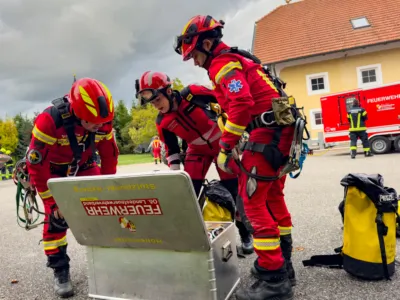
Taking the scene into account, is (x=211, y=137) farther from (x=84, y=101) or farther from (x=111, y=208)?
(x=111, y=208)

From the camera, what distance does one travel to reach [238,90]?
8.15 ft

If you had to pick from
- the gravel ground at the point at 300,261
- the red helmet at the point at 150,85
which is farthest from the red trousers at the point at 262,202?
the red helmet at the point at 150,85

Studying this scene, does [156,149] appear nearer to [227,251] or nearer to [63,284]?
[63,284]

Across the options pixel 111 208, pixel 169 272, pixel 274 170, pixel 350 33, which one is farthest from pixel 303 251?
pixel 350 33

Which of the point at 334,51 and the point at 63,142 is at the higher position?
the point at 334,51

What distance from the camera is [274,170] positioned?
2666 millimetres

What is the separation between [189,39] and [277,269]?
180 centimetres

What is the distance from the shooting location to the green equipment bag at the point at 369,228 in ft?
9.00

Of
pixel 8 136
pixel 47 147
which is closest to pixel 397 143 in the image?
pixel 47 147

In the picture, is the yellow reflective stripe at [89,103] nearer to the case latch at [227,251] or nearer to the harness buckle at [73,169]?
the harness buckle at [73,169]

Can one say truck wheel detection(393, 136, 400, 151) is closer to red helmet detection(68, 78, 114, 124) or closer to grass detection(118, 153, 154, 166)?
red helmet detection(68, 78, 114, 124)

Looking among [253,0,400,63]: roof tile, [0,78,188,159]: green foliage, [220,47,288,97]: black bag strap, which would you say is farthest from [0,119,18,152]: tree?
[220,47,288,97]: black bag strap

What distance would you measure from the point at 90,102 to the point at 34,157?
64 cm

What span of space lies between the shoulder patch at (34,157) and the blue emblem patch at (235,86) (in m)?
1.61
